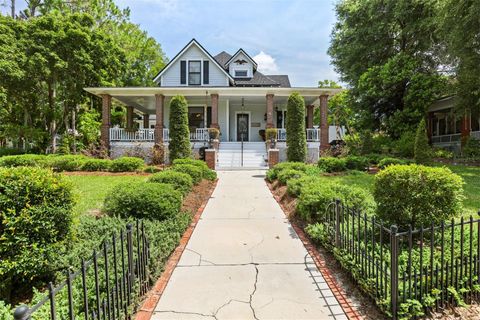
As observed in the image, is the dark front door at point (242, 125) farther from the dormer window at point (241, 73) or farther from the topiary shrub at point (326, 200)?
the topiary shrub at point (326, 200)

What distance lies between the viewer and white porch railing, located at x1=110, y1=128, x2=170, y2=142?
1856 centimetres

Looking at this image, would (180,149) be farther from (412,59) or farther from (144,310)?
(412,59)

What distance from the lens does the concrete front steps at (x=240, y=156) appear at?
16.2 meters

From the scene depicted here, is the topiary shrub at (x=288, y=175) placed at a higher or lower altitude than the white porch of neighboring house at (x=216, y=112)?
lower

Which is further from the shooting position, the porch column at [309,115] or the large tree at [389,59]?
the porch column at [309,115]

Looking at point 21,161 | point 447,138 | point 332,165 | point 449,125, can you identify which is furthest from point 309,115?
point 21,161

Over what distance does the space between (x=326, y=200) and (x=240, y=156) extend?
12.1 meters

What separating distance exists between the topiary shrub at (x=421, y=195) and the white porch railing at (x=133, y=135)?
51.9 feet

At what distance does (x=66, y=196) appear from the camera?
12.2 ft

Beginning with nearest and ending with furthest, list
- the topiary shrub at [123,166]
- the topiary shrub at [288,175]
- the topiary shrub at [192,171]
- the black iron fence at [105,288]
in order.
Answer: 1. the black iron fence at [105,288]
2. the topiary shrub at [288,175]
3. the topiary shrub at [192,171]
4. the topiary shrub at [123,166]

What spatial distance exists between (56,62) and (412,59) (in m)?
23.8

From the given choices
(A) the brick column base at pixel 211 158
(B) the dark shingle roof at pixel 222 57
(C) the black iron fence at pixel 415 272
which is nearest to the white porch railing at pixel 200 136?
(A) the brick column base at pixel 211 158

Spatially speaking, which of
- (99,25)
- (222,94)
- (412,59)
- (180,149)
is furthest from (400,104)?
(99,25)

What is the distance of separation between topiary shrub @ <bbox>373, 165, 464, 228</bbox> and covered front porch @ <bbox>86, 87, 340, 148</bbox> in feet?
46.3
